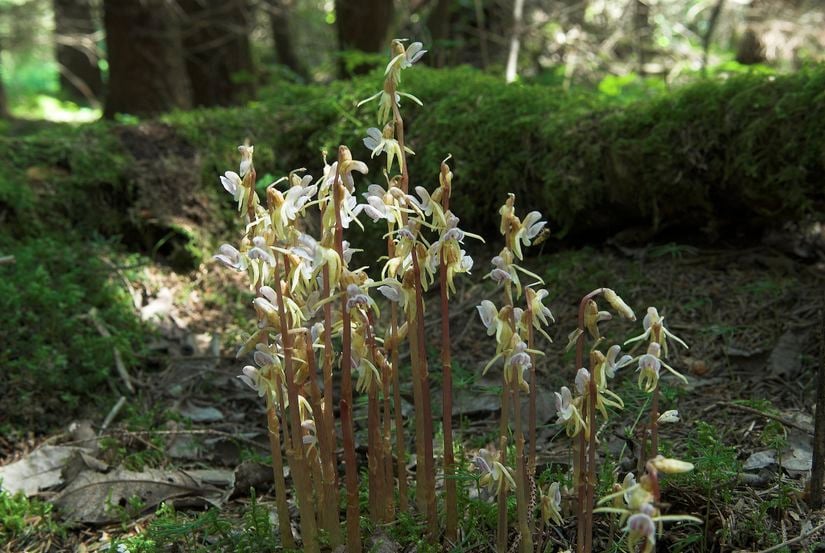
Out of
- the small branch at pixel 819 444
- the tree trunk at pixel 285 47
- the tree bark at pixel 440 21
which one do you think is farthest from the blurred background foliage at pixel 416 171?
the tree trunk at pixel 285 47

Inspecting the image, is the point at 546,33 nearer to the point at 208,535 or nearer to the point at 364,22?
the point at 364,22

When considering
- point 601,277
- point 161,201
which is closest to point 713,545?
point 601,277

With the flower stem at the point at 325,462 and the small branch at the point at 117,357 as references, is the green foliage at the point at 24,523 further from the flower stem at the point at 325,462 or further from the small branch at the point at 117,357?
the flower stem at the point at 325,462

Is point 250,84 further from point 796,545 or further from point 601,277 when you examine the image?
point 796,545

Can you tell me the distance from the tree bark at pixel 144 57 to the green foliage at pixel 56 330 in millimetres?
4416

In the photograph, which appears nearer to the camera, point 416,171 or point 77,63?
point 416,171

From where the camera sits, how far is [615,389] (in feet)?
9.07

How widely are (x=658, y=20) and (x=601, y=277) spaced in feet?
22.4

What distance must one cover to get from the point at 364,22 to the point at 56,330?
16.4 feet

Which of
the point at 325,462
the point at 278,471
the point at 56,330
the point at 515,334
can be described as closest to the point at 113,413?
the point at 56,330

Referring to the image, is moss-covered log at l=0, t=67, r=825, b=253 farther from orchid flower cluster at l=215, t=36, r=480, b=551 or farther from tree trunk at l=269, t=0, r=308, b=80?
tree trunk at l=269, t=0, r=308, b=80

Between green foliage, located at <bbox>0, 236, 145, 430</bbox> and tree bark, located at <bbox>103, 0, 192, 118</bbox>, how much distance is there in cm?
442

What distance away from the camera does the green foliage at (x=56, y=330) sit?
335 centimetres

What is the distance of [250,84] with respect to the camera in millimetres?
9602
